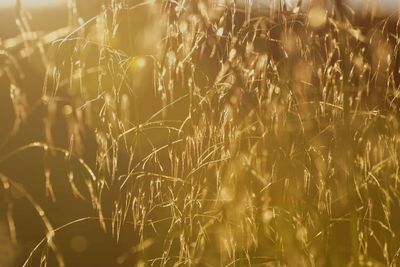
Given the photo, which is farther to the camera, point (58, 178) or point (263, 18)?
point (58, 178)

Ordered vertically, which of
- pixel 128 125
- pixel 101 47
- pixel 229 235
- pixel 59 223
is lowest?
pixel 59 223

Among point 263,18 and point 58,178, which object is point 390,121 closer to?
point 263,18

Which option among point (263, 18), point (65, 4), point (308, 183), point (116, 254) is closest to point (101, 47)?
point (65, 4)

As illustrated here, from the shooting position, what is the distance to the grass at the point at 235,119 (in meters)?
0.92

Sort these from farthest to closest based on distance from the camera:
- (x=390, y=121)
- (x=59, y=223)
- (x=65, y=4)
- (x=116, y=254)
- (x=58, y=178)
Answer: (x=58, y=178), (x=59, y=223), (x=116, y=254), (x=390, y=121), (x=65, y=4)

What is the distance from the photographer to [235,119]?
3.23 feet

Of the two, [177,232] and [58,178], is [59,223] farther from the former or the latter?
[177,232]

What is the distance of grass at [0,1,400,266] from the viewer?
0.92m

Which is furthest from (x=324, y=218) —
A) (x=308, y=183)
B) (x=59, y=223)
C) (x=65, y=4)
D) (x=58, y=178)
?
(x=58, y=178)

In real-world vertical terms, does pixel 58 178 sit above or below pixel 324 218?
below

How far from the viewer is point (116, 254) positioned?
10.5ft

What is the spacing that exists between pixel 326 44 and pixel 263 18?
141mm

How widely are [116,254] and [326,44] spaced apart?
7.56ft

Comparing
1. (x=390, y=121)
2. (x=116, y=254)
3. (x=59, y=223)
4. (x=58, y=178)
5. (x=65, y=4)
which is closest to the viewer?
(x=65, y=4)
